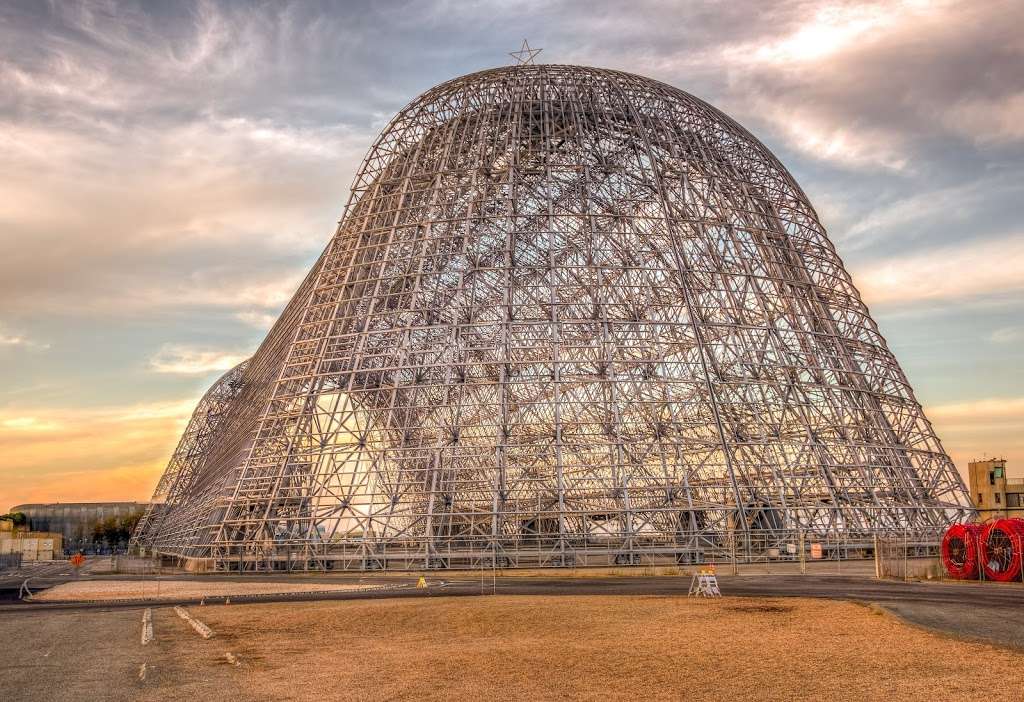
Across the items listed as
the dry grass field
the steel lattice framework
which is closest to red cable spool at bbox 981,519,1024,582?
the dry grass field

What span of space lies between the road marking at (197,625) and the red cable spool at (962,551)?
831 inches

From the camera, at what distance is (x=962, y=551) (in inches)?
1226

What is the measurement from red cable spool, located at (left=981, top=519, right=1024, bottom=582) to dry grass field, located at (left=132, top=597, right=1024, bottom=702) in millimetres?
8720

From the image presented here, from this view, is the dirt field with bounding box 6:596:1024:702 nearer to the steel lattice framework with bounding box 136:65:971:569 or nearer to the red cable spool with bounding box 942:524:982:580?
the red cable spool with bounding box 942:524:982:580

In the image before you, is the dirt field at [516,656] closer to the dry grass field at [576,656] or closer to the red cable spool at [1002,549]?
the dry grass field at [576,656]

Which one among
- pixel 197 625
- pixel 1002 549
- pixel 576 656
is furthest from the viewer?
pixel 1002 549

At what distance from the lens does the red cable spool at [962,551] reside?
30328 millimetres

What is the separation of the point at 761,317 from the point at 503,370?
40.6 feet

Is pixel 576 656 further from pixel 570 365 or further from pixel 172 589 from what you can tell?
pixel 570 365

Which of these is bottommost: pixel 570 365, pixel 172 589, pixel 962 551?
pixel 172 589

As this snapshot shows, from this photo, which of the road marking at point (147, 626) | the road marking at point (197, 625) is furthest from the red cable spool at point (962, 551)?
the road marking at point (147, 626)

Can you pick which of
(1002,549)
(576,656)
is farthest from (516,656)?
(1002,549)

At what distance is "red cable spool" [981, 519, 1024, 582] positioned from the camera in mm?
28719

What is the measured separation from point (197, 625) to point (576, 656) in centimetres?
913
